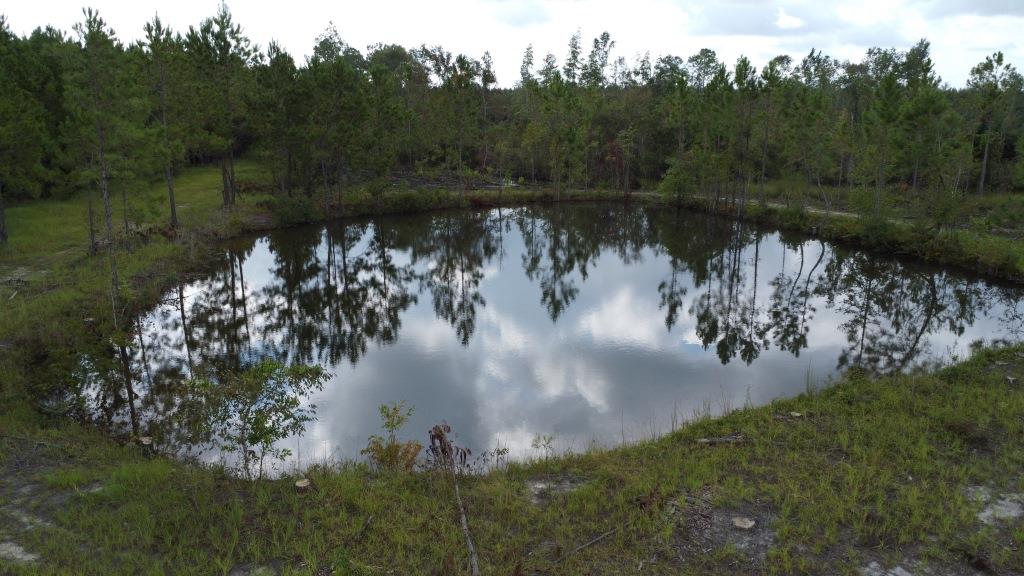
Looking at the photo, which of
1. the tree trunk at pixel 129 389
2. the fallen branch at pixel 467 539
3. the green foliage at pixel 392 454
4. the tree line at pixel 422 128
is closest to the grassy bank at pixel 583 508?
the fallen branch at pixel 467 539

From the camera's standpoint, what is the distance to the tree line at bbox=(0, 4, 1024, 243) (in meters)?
21.1

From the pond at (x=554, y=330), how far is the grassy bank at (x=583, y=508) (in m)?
2.22

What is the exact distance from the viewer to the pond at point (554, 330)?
1449 centimetres

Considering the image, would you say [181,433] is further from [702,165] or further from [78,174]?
[702,165]

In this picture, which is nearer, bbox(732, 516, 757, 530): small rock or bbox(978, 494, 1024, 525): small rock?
bbox(732, 516, 757, 530): small rock

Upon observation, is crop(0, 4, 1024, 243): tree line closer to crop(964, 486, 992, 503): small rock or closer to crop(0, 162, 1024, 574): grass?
crop(0, 162, 1024, 574): grass

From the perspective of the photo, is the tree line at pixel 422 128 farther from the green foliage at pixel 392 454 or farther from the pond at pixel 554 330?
the green foliage at pixel 392 454

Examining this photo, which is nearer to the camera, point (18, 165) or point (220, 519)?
point (220, 519)

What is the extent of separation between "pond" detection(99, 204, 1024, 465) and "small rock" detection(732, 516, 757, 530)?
4.28 metres

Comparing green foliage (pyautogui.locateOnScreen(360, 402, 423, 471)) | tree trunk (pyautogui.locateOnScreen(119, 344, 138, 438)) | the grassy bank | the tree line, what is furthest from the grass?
the tree line

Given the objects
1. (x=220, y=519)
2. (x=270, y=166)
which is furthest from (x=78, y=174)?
(x=270, y=166)

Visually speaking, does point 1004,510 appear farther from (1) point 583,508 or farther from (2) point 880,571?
(1) point 583,508

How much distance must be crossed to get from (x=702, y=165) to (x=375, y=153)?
83.8ft

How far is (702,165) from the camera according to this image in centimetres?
4838
